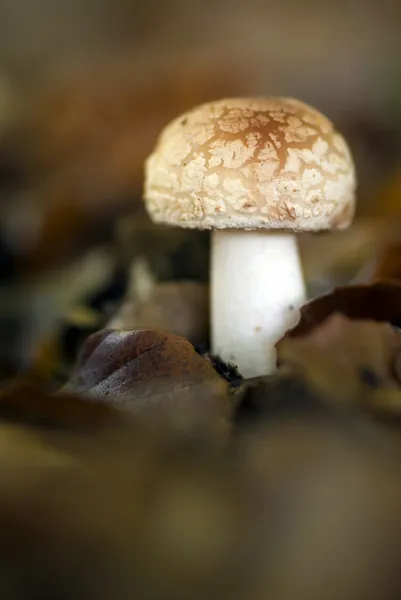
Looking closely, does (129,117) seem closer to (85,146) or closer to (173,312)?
(85,146)

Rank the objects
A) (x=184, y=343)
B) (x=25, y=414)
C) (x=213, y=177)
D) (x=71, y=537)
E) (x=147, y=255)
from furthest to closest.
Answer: (x=147, y=255) → (x=213, y=177) → (x=184, y=343) → (x=25, y=414) → (x=71, y=537)

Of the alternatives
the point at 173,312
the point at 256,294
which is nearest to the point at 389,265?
the point at 256,294

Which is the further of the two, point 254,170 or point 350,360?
point 254,170

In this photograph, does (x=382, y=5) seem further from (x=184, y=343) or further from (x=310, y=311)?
(x=184, y=343)

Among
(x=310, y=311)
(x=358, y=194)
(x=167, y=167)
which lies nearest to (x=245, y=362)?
(x=310, y=311)

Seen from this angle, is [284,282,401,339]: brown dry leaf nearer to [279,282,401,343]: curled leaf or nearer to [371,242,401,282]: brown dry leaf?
[279,282,401,343]: curled leaf

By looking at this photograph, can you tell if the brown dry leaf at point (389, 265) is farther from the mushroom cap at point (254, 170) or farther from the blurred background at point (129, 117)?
the mushroom cap at point (254, 170)

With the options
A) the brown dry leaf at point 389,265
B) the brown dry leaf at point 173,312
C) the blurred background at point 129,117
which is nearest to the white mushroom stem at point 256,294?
the brown dry leaf at point 173,312

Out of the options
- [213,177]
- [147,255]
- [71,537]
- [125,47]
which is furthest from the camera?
[125,47]
